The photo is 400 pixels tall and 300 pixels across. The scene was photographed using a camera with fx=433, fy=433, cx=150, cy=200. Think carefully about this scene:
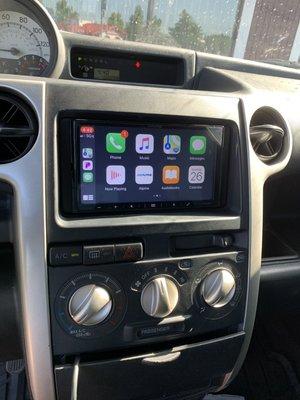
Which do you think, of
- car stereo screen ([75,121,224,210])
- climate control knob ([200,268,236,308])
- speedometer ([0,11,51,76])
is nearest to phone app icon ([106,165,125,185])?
car stereo screen ([75,121,224,210])

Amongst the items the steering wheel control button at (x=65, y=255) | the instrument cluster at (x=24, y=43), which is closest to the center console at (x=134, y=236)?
the steering wheel control button at (x=65, y=255)

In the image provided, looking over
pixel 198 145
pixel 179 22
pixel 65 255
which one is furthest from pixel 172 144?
pixel 179 22

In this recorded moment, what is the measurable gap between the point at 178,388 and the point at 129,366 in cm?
14

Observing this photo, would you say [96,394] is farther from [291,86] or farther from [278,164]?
[291,86]

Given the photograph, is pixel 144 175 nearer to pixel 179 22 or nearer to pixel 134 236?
pixel 134 236

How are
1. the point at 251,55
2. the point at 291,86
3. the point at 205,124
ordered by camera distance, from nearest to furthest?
1. the point at 205,124
2. the point at 291,86
3. the point at 251,55

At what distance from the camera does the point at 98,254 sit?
75 cm

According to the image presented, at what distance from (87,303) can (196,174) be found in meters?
0.31

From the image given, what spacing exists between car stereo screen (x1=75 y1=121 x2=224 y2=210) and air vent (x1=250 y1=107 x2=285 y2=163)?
10 cm

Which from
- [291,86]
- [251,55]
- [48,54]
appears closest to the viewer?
[48,54]

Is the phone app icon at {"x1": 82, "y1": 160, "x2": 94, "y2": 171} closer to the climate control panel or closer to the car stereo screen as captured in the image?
the car stereo screen

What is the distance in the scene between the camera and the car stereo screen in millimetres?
756

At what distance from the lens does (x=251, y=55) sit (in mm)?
A: 1411

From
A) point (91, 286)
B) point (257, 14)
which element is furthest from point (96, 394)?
point (257, 14)
